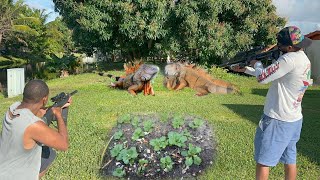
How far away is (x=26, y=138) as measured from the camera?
2350mm

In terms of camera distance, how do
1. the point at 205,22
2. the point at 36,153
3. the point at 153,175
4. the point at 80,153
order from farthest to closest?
the point at 205,22 < the point at 80,153 < the point at 153,175 < the point at 36,153

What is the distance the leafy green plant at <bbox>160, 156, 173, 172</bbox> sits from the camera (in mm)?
3975

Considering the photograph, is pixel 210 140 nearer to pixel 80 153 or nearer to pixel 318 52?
pixel 80 153

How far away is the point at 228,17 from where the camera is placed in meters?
18.3

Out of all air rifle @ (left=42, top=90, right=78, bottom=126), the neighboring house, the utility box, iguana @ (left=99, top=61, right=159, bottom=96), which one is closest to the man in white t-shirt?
air rifle @ (left=42, top=90, right=78, bottom=126)

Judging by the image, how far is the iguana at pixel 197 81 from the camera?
11047 millimetres

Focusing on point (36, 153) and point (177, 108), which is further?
point (177, 108)

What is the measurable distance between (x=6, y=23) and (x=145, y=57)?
785 centimetres

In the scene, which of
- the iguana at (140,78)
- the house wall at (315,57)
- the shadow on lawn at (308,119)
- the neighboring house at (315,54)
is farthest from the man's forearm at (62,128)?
the house wall at (315,57)

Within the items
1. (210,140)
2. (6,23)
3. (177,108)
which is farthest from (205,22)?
(210,140)

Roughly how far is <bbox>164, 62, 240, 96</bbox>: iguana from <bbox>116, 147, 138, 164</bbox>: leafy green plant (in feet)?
23.1

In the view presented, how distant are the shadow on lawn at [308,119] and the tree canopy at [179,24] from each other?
5.79m

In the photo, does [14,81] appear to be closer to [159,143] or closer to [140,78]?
[140,78]

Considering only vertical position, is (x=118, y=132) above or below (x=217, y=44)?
below
